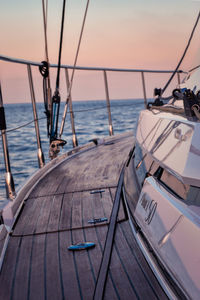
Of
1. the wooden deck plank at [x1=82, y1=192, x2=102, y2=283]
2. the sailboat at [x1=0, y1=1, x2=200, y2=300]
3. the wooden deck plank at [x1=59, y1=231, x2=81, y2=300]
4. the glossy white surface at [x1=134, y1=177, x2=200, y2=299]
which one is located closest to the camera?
the glossy white surface at [x1=134, y1=177, x2=200, y2=299]

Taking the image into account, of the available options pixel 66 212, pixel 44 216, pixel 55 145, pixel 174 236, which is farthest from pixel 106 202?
pixel 55 145

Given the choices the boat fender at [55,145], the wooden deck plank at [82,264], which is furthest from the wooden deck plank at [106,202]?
the boat fender at [55,145]

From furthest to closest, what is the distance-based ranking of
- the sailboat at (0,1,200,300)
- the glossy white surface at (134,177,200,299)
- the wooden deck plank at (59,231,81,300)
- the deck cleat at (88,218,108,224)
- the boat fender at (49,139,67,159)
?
the boat fender at (49,139,67,159)
the deck cleat at (88,218,108,224)
the wooden deck plank at (59,231,81,300)
the sailboat at (0,1,200,300)
the glossy white surface at (134,177,200,299)

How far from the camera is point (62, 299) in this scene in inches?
43.8

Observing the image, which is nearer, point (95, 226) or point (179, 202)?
point (179, 202)

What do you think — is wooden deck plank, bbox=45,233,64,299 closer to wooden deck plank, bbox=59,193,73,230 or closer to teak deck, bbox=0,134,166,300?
teak deck, bbox=0,134,166,300

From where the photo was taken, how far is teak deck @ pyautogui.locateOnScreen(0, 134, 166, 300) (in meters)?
1.15

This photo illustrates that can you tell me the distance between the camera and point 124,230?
60.4 inches

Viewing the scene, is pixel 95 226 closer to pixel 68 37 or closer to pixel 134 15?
pixel 68 37

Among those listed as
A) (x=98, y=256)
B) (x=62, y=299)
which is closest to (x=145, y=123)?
(x=98, y=256)

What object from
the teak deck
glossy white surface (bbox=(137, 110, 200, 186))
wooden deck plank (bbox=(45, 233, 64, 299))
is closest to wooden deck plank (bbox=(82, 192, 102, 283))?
the teak deck

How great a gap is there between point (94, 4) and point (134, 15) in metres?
0.43

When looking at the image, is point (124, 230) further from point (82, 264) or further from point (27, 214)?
point (27, 214)

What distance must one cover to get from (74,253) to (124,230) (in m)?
0.25
